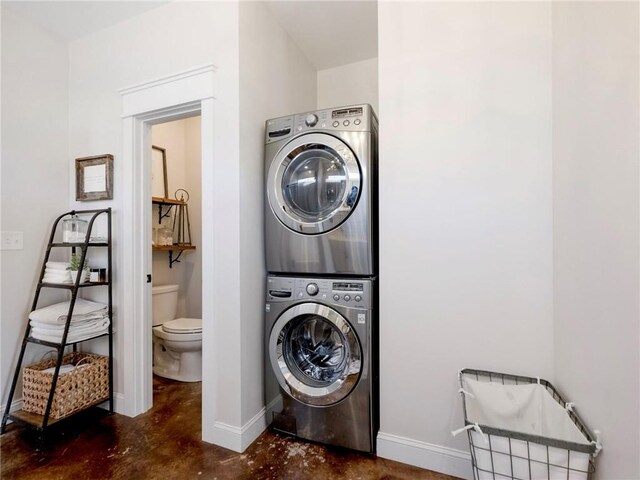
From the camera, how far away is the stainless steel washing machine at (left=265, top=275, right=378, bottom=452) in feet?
5.33

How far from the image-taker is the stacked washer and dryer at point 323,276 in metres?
1.64

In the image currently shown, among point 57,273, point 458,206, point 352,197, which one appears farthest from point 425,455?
point 57,273

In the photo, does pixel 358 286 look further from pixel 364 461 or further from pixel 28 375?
pixel 28 375

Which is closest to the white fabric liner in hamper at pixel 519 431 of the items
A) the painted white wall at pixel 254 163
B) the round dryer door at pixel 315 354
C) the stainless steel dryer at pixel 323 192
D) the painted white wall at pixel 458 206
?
the painted white wall at pixel 458 206

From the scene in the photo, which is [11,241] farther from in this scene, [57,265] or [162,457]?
[162,457]

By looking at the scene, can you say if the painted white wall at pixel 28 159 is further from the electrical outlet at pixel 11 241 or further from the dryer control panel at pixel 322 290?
the dryer control panel at pixel 322 290

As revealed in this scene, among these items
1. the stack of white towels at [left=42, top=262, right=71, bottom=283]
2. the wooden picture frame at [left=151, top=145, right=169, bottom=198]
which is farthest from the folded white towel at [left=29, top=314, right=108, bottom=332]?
the wooden picture frame at [left=151, top=145, right=169, bottom=198]

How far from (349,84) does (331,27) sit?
541 millimetres

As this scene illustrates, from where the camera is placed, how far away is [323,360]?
184 centimetres

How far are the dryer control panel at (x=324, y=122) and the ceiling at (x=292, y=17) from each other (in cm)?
80

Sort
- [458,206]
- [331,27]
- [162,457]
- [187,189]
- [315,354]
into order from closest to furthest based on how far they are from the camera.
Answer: [458,206], [162,457], [315,354], [331,27], [187,189]

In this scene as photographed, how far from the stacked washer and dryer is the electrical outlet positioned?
1.57m

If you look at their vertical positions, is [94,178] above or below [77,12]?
below

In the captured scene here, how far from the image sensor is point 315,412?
171 cm
